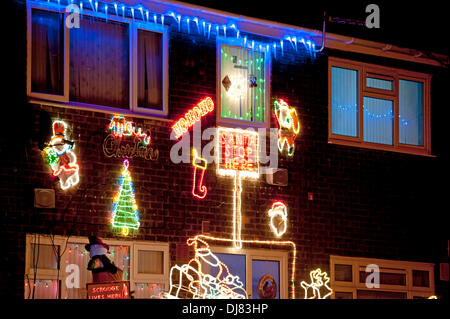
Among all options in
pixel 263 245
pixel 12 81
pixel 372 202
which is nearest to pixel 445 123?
pixel 372 202

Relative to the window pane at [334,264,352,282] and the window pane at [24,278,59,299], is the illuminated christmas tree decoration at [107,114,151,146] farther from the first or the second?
the window pane at [334,264,352,282]

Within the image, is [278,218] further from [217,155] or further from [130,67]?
[130,67]

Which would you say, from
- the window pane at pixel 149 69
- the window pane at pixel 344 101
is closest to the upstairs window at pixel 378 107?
the window pane at pixel 344 101

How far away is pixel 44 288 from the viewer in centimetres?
1438

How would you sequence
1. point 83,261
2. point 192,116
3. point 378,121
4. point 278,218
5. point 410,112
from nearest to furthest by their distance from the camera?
point 83,261 < point 192,116 < point 278,218 < point 378,121 < point 410,112

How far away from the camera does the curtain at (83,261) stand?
47.7 ft

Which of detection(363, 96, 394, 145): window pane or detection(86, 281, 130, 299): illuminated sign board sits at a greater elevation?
detection(363, 96, 394, 145): window pane

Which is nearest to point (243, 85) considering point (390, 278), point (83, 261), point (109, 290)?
point (83, 261)

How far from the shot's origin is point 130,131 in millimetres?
15555

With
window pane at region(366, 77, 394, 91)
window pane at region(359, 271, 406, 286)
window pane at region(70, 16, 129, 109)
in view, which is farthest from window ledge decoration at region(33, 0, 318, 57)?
window pane at region(359, 271, 406, 286)

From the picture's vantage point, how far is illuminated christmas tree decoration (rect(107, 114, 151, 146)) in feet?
50.6

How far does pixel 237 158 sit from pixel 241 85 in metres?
1.45
